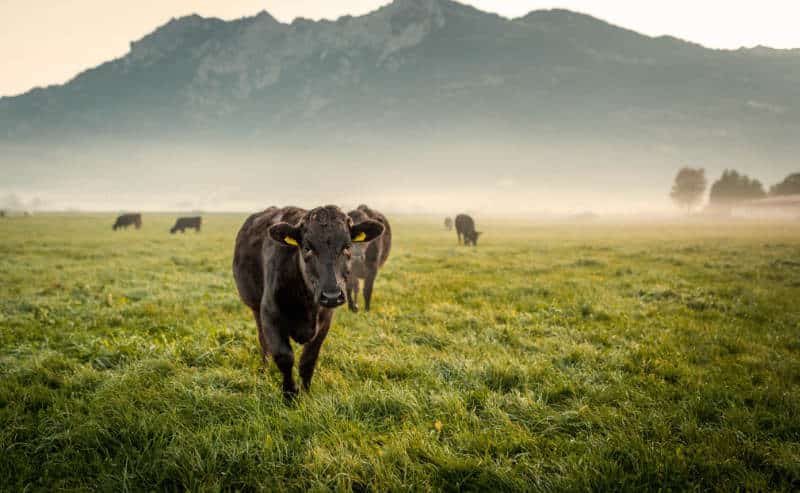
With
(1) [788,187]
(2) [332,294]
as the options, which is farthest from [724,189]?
(2) [332,294]

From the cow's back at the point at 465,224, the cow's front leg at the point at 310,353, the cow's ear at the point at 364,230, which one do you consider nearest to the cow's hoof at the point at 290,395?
the cow's front leg at the point at 310,353

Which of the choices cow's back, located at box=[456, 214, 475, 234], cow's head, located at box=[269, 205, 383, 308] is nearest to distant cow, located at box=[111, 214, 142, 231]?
cow's back, located at box=[456, 214, 475, 234]

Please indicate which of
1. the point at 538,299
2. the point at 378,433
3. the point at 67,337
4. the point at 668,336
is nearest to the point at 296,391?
the point at 378,433

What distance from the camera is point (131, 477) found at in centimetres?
283

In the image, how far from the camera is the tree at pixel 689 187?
9062 centimetres

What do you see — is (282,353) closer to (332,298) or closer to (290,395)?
(290,395)

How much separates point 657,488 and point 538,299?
6.59m

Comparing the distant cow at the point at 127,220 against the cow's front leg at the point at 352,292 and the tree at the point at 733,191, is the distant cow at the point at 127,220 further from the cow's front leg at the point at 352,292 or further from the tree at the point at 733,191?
the tree at the point at 733,191

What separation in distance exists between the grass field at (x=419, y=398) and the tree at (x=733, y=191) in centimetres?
10742

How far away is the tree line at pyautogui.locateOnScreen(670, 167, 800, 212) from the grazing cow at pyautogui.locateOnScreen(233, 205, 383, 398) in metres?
116

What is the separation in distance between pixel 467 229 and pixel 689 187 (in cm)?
9513

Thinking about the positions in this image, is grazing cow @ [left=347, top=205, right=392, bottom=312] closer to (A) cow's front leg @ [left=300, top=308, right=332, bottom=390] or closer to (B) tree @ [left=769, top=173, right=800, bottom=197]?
(A) cow's front leg @ [left=300, top=308, right=332, bottom=390]

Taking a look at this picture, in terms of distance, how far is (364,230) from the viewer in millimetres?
4336

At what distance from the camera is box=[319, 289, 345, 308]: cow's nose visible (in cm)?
344
